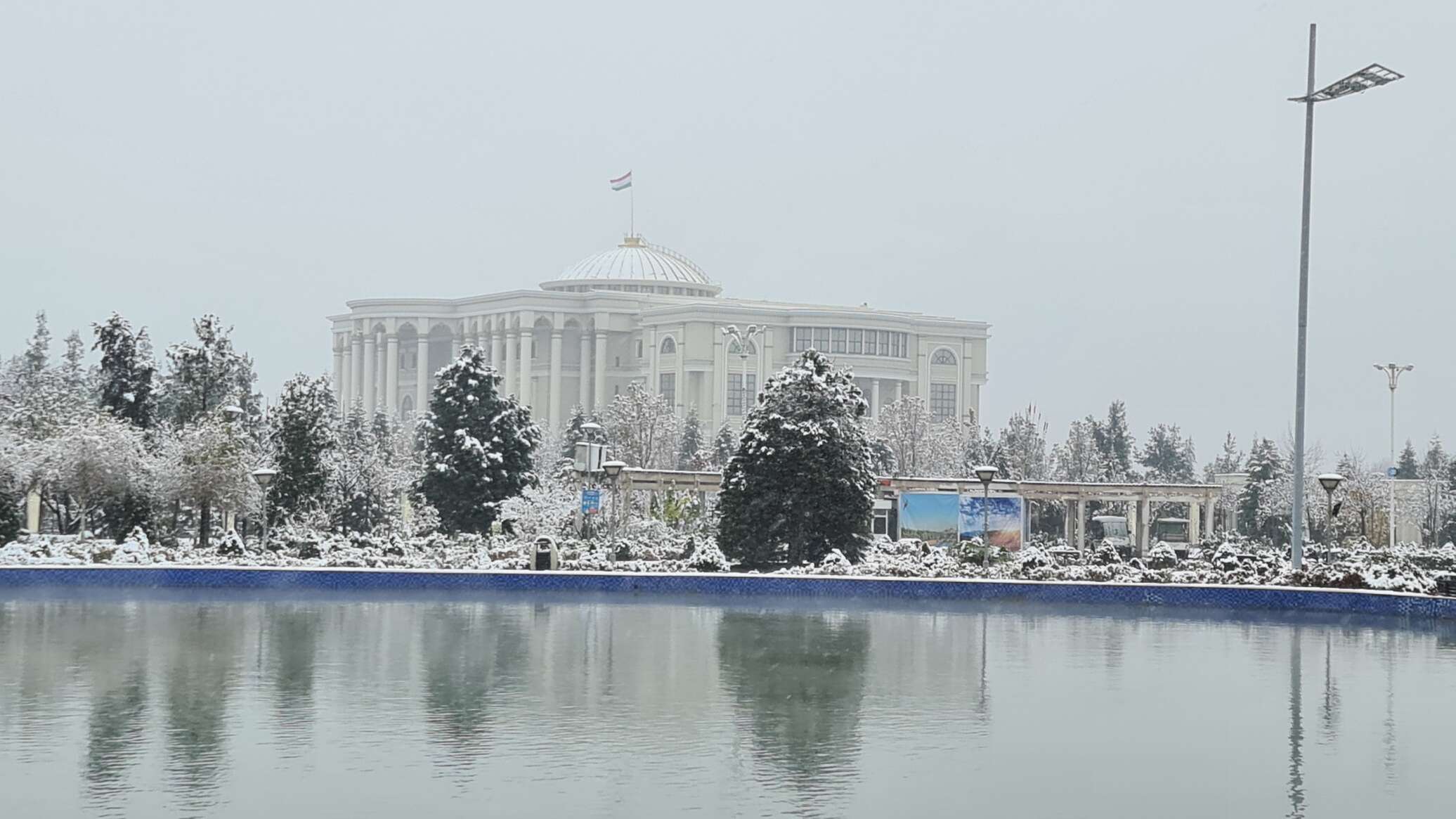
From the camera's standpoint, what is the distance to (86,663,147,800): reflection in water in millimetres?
11819

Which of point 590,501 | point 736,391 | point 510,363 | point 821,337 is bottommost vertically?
point 590,501

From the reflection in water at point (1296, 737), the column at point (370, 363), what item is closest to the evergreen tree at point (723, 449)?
the reflection in water at point (1296, 737)

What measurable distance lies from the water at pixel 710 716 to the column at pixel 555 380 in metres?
79.4

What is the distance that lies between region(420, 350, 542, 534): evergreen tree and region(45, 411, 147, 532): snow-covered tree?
5.67m

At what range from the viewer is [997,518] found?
3962cm

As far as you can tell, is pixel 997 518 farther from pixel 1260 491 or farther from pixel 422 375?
pixel 422 375

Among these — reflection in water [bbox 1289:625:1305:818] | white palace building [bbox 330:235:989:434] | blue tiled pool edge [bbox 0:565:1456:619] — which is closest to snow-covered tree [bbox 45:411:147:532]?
blue tiled pool edge [bbox 0:565:1456:619]

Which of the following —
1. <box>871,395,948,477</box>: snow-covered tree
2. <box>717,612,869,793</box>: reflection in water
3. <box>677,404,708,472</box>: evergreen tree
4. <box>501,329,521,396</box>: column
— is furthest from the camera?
<box>501,329,521,396</box>: column

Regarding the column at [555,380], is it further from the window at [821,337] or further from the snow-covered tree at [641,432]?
the snow-covered tree at [641,432]

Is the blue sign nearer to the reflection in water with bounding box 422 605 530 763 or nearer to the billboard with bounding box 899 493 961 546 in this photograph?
the reflection in water with bounding box 422 605 530 763

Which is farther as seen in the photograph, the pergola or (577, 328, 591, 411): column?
(577, 328, 591, 411): column

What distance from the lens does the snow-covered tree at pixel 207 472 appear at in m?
34.7

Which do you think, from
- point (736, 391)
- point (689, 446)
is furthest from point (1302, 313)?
point (736, 391)

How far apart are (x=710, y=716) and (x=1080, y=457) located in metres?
54.4
